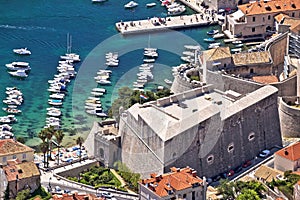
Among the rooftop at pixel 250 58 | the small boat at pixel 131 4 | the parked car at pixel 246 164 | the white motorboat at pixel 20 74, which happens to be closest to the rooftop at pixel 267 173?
the parked car at pixel 246 164

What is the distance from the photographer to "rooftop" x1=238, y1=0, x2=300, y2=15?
102188 mm

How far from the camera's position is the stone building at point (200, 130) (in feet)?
234

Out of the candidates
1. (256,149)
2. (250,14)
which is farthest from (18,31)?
(256,149)

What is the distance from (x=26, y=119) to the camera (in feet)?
282

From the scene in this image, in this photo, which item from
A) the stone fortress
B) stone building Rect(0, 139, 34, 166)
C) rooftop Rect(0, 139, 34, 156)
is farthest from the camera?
rooftop Rect(0, 139, 34, 156)

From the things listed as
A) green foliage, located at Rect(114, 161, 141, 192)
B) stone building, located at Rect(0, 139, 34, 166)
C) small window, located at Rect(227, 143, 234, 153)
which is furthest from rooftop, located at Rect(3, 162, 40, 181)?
small window, located at Rect(227, 143, 234, 153)

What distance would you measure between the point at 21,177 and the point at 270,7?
39.3m

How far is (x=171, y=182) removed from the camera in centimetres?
6738

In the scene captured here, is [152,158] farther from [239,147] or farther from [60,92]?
[60,92]

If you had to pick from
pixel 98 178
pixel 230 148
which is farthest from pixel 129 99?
pixel 230 148

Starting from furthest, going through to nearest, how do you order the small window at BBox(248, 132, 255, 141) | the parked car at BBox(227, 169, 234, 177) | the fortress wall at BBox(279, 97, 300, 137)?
the fortress wall at BBox(279, 97, 300, 137), the small window at BBox(248, 132, 255, 141), the parked car at BBox(227, 169, 234, 177)

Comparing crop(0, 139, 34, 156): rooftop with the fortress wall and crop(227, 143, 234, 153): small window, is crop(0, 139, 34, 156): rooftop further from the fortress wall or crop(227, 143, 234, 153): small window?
the fortress wall

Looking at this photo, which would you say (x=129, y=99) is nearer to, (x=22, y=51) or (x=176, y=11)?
(x=22, y=51)

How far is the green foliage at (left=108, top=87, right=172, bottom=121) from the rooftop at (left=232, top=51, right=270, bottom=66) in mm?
5494
